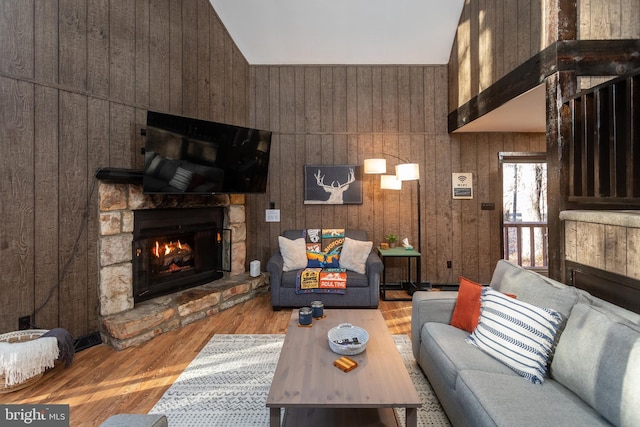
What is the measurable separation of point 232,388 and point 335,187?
9.29 feet

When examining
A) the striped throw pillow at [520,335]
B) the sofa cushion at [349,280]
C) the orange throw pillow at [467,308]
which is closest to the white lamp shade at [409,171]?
the sofa cushion at [349,280]

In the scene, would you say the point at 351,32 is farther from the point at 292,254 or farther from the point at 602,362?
the point at 602,362

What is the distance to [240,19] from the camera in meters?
3.74

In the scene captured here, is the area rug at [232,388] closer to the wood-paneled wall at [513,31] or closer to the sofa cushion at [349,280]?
the sofa cushion at [349,280]

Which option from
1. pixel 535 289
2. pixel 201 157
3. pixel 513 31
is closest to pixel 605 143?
pixel 535 289

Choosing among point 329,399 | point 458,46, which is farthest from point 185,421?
point 458,46

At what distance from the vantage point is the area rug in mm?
1692

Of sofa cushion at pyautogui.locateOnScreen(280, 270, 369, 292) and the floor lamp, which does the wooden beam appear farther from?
sofa cushion at pyautogui.locateOnScreen(280, 270, 369, 292)

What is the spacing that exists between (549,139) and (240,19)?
3.74 metres

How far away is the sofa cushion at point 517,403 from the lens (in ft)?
3.70

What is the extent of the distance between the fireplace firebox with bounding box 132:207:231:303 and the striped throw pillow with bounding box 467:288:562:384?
296cm

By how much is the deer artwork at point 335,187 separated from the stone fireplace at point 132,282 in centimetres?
139

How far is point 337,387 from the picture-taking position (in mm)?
1321

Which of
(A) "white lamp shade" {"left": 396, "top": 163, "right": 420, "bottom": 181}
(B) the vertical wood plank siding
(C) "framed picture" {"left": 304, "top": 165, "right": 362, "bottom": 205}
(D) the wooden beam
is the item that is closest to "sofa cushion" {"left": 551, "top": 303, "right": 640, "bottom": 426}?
(D) the wooden beam
